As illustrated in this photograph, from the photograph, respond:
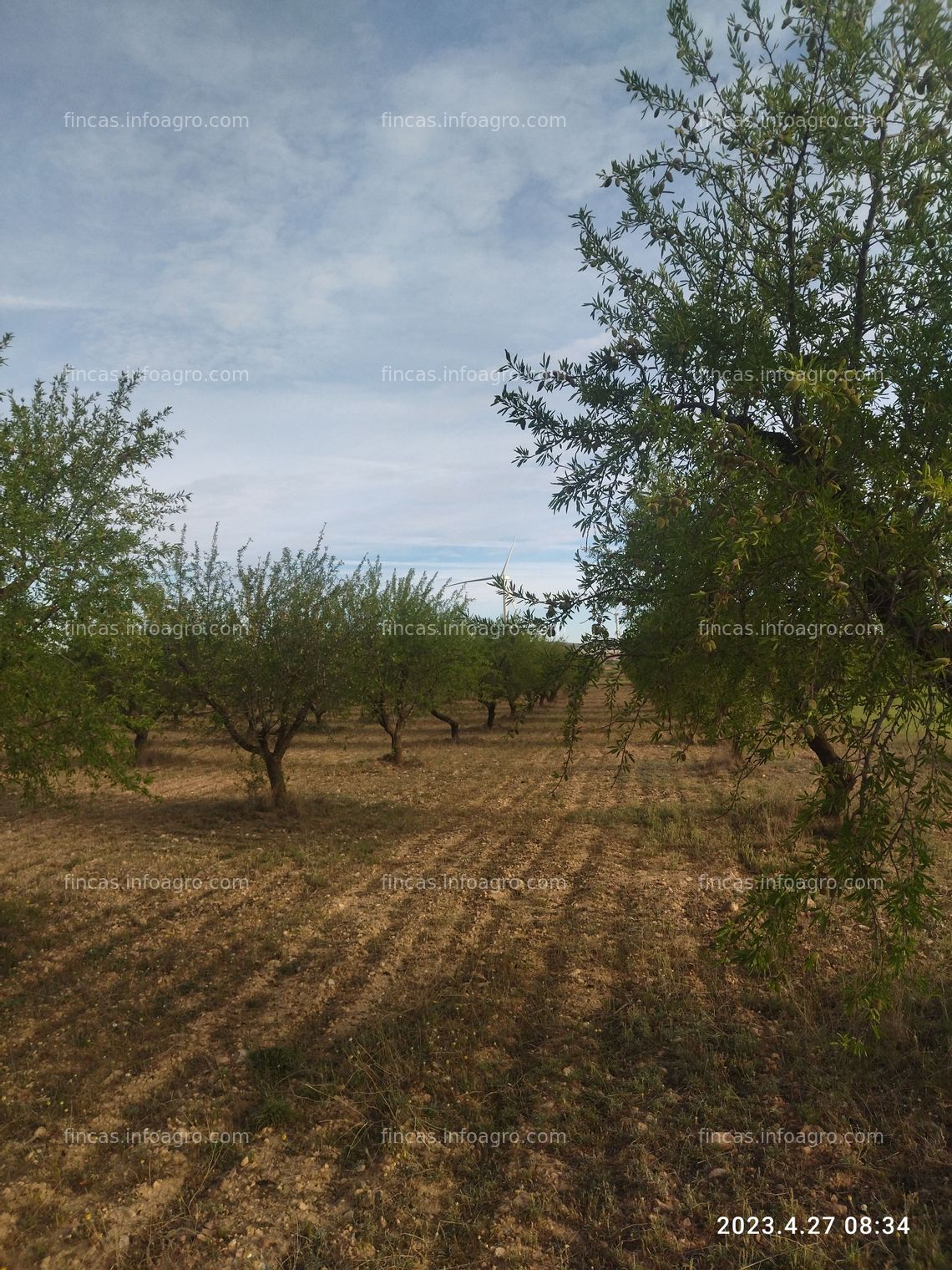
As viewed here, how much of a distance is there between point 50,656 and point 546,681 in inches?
275

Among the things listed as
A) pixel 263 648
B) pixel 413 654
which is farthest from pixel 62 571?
pixel 413 654

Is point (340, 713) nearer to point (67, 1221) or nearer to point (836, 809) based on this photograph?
point (67, 1221)

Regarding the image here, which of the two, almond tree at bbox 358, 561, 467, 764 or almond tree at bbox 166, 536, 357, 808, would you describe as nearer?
almond tree at bbox 166, 536, 357, 808

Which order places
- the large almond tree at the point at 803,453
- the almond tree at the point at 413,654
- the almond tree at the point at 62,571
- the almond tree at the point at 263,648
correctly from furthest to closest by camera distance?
1. the almond tree at the point at 413,654
2. the almond tree at the point at 263,648
3. the almond tree at the point at 62,571
4. the large almond tree at the point at 803,453

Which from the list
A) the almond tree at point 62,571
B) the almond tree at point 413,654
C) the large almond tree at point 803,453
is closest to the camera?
the large almond tree at point 803,453

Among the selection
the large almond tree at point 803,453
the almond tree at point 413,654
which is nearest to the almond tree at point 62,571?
the large almond tree at point 803,453

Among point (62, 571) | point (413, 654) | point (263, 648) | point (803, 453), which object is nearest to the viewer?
point (803, 453)

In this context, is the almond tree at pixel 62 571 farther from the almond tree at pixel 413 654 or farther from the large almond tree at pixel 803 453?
the almond tree at pixel 413 654

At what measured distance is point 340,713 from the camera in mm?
21047

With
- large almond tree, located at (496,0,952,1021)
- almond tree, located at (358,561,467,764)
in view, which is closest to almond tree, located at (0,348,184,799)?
large almond tree, located at (496,0,952,1021)

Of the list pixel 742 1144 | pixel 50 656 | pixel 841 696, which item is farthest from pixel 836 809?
pixel 50 656

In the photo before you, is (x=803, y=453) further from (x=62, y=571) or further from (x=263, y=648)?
(x=263, y=648)


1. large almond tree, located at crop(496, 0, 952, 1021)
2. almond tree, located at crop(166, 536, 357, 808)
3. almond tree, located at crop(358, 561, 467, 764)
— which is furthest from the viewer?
almond tree, located at crop(358, 561, 467, 764)

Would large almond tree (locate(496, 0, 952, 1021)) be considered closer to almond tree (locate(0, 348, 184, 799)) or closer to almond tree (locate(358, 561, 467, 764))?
almond tree (locate(0, 348, 184, 799))
